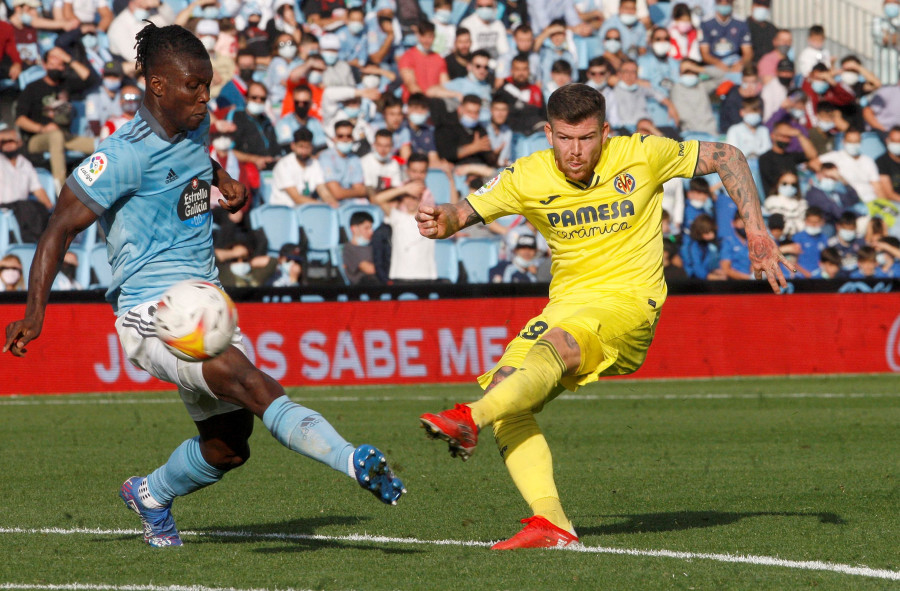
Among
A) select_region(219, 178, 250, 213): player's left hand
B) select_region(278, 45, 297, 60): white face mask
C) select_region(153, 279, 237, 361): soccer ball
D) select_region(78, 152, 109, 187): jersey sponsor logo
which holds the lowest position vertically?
select_region(153, 279, 237, 361): soccer ball

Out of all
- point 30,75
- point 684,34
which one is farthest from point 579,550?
point 684,34

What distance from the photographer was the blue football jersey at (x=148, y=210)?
536 centimetres

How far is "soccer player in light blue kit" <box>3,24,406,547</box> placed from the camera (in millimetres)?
5051

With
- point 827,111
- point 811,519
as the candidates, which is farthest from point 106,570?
point 827,111

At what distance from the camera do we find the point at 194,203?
5.60m

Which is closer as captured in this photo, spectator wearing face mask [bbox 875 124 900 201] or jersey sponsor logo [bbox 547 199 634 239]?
jersey sponsor logo [bbox 547 199 634 239]

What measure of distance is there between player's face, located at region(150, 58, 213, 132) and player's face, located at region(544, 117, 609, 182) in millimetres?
1547

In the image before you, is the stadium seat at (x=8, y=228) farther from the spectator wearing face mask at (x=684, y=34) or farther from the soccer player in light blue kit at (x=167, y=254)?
the soccer player in light blue kit at (x=167, y=254)

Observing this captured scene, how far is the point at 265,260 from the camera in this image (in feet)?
52.1

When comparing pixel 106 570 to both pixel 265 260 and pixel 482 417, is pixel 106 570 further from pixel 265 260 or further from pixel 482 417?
pixel 265 260

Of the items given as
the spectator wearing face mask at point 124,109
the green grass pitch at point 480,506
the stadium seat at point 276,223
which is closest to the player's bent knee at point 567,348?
the green grass pitch at point 480,506

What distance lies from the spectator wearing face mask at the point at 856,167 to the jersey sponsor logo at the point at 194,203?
14824 millimetres

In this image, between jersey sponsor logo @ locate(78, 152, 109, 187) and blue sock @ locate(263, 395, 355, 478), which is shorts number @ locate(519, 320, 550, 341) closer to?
blue sock @ locate(263, 395, 355, 478)

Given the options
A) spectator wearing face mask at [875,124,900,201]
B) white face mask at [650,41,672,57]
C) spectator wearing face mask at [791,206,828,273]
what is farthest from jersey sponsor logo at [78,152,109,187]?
spectator wearing face mask at [875,124,900,201]
